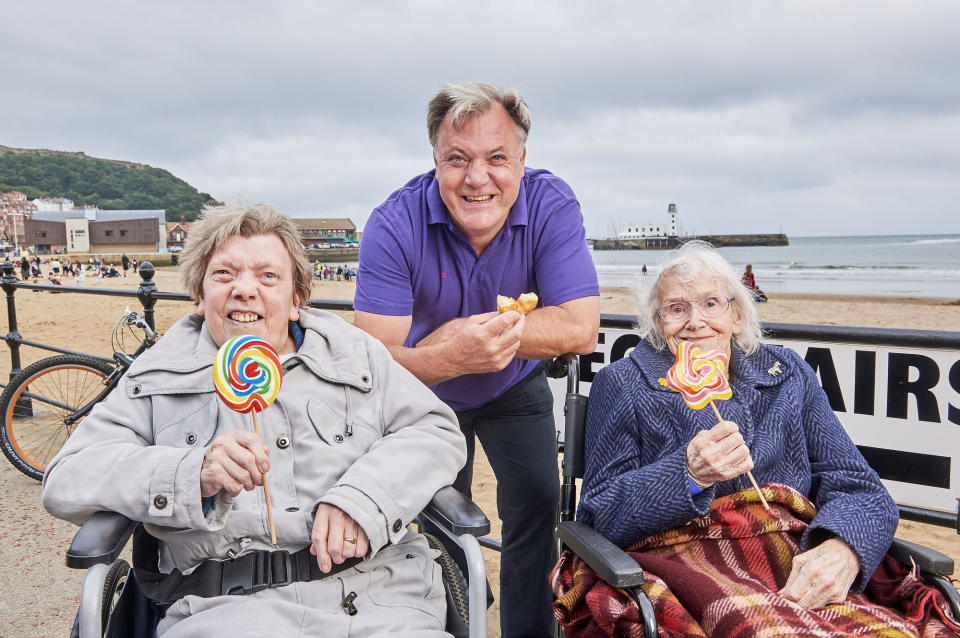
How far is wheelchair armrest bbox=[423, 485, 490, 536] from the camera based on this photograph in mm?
1628

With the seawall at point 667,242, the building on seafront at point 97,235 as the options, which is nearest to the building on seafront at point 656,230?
the seawall at point 667,242

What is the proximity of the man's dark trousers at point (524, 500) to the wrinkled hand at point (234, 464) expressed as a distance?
1192 millimetres

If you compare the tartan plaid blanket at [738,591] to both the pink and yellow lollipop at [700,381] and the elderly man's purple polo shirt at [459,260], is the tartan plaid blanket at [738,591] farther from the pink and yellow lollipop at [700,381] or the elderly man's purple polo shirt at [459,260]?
the elderly man's purple polo shirt at [459,260]

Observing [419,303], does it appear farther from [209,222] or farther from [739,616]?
[739,616]

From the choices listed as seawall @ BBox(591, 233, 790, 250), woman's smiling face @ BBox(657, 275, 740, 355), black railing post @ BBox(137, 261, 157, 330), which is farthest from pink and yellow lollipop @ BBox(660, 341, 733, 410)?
seawall @ BBox(591, 233, 790, 250)

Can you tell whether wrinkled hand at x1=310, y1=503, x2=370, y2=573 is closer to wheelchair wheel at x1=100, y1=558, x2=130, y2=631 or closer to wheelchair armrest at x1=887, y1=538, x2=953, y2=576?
wheelchair wheel at x1=100, y1=558, x2=130, y2=631

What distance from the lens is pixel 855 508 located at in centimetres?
187

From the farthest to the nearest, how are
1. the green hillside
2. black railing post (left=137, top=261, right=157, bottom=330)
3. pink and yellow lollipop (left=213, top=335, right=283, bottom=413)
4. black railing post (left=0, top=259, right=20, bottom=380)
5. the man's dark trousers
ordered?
1. the green hillside
2. black railing post (left=0, top=259, right=20, bottom=380)
3. black railing post (left=137, top=261, right=157, bottom=330)
4. the man's dark trousers
5. pink and yellow lollipop (left=213, top=335, right=283, bottom=413)

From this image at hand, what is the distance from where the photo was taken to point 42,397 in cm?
488

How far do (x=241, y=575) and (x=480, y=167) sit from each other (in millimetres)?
1401

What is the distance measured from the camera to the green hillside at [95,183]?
111 metres

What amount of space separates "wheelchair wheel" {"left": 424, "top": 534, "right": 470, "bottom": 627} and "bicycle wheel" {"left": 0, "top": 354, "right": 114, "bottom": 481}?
363cm

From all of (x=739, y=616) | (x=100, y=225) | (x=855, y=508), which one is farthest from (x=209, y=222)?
(x=100, y=225)

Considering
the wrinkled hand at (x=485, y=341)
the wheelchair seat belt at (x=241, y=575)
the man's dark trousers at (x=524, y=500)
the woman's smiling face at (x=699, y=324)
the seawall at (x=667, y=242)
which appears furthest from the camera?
the seawall at (x=667, y=242)
